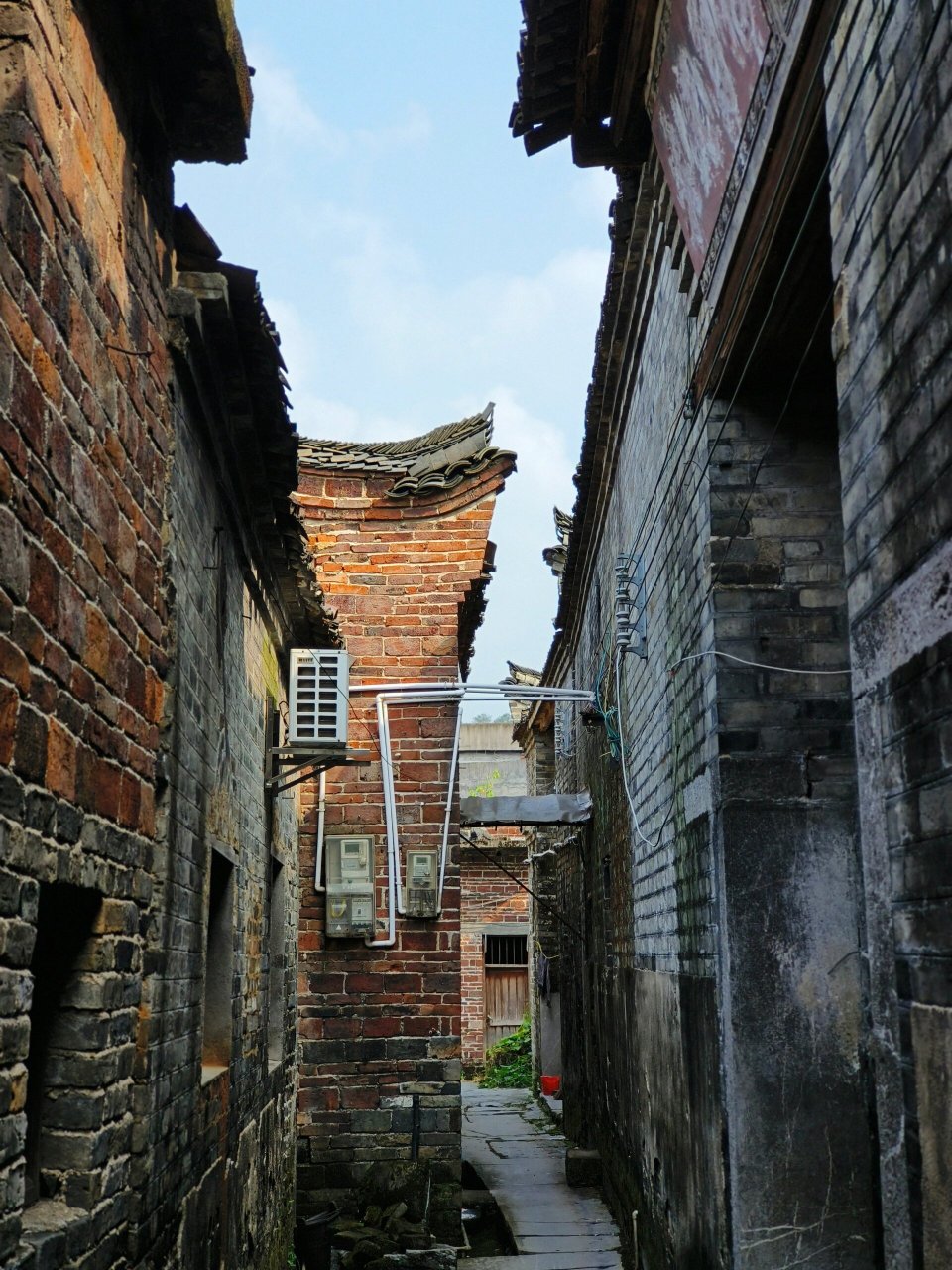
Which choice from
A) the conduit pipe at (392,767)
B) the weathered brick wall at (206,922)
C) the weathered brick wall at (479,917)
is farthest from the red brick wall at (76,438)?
the weathered brick wall at (479,917)

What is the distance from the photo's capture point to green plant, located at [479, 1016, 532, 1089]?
2081 centimetres

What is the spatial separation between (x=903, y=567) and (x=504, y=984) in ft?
71.6

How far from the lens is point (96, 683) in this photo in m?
3.54

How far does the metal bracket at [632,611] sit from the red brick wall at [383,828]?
354 centimetres

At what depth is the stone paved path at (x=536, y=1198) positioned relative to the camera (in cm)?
838

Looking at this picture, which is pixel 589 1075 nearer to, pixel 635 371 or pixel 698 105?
pixel 635 371

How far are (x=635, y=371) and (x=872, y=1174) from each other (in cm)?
449

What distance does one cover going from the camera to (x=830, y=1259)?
13.9 ft

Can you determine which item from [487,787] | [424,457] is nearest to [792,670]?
[424,457]

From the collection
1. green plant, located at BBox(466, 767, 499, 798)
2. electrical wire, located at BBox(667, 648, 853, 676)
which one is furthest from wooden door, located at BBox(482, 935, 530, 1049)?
electrical wire, located at BBox(667, 648, 853, 676)

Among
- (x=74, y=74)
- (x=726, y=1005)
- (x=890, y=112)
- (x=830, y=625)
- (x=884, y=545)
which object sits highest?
(x=74, y=74)

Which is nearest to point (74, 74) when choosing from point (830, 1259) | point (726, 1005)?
point (726, 1005)

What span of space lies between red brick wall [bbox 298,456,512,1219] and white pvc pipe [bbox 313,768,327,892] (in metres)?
0.07

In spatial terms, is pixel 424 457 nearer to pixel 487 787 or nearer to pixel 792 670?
pixel 792 670
